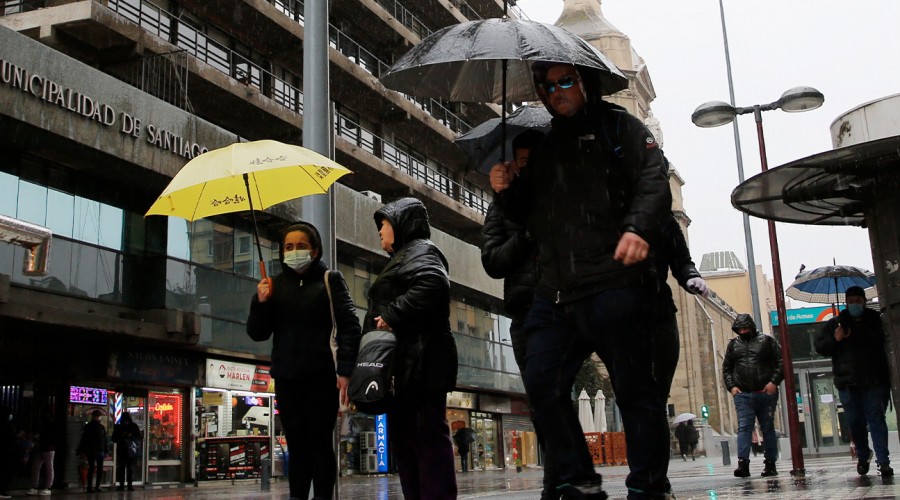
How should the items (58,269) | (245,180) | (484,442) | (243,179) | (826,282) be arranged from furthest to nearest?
(484,442) → (58,269) → (826,282) → (243,179) → (245,180)

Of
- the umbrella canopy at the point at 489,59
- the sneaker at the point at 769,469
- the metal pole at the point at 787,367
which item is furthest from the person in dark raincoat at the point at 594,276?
the metal pole at the point at 787,367

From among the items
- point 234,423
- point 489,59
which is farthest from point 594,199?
point 234,423

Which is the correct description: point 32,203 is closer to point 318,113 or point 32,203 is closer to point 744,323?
point 318,113

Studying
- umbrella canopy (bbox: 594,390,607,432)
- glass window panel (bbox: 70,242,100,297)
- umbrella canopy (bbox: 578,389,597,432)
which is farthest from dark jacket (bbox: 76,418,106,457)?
umbrella canopy (bbox: 594,390,607,432)

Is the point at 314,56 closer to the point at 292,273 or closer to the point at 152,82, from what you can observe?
the point at 292,273

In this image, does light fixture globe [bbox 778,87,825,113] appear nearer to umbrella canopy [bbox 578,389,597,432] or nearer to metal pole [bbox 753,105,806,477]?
metal pole [bbox 753,105,806,477]

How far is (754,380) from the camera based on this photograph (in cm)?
1102

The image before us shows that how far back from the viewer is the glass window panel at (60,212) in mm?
19359

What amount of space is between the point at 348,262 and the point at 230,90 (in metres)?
6.98

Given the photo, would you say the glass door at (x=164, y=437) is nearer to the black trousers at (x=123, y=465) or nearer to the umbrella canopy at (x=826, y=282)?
the black trousers at (x=123, y=465)

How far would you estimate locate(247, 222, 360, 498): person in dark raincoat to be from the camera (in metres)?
6.05

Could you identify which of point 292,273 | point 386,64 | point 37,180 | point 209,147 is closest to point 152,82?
point 209,147

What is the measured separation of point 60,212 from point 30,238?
30.9 feet

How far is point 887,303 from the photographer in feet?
27.9
